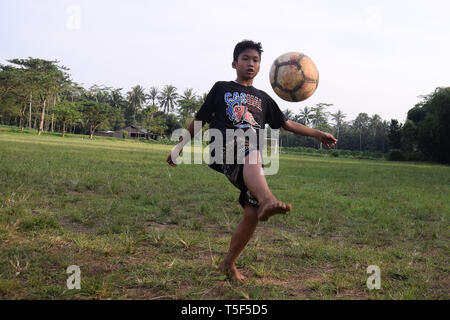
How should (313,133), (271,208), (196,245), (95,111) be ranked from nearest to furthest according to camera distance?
(271,208), (313,133), (196,245), (95,111)

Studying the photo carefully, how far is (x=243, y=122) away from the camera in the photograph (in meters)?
2.94

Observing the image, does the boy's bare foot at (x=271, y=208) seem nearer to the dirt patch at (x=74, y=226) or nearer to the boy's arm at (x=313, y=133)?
the boy's arm at (x=313, y=133)

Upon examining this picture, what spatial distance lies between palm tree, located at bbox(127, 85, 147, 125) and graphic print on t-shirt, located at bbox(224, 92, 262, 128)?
300 ft

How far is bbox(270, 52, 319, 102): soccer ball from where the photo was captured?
411cm

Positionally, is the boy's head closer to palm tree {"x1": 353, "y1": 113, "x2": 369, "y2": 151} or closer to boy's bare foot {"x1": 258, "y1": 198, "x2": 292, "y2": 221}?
boy's bare foot {"x1": 258, "y1": 198, "x2": 292, "y2": 221}

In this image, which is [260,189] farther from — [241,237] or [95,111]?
[95,111]

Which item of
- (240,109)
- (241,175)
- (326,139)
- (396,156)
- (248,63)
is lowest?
(241,175)

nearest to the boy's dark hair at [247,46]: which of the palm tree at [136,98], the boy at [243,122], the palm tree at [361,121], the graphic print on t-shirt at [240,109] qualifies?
the boy at [243,122]

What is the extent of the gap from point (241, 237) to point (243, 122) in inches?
39.5

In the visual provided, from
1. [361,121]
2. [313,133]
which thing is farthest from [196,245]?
[361,121]

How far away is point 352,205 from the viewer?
22.6ft
